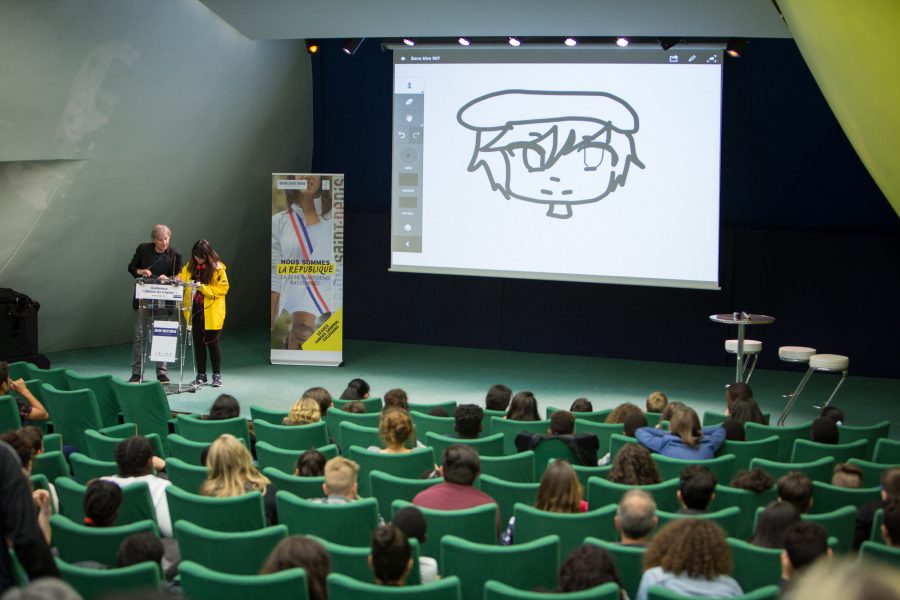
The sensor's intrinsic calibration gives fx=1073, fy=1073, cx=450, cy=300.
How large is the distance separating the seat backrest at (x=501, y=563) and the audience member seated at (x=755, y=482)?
144 cm

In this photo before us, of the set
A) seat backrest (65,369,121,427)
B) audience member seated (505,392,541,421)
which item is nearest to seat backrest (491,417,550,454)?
audience member seated (505,392,541,421)

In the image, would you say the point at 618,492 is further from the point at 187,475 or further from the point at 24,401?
the point at 24,401

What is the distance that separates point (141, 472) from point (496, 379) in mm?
6175

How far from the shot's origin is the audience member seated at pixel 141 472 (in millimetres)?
4945

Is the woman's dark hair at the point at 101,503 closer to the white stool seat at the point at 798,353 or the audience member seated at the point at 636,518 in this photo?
the audience member seated at the point at 636,518

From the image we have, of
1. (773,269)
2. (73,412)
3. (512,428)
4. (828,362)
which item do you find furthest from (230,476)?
(773,269)

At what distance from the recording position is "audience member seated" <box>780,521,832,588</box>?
3811 mm

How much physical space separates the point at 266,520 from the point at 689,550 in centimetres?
204

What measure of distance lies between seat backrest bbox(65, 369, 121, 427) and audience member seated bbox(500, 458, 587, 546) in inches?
156

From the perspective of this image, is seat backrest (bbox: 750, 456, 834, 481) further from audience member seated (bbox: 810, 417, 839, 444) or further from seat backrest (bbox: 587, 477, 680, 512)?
seat backrest (bbox: 587, 477, 680, 512)

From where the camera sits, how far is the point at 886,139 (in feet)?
17.6

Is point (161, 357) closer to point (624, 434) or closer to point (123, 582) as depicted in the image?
point (624, 434)

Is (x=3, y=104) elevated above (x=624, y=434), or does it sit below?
above

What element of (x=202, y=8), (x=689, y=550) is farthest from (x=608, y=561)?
(x=202, y=8)
